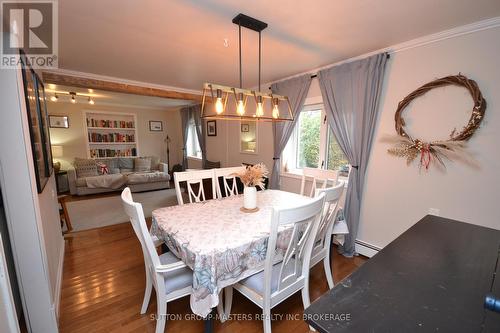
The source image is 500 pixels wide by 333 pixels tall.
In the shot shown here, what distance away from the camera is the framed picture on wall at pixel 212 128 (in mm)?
5234

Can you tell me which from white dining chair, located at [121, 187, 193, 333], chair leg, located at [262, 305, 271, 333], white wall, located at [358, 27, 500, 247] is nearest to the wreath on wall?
white wall, located at [358, 27, 500, 247]

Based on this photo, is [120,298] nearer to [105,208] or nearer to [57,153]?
[105,208]

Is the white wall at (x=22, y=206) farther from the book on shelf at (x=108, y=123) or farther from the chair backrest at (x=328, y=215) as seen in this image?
the book on shelf at (x=108, y=123)

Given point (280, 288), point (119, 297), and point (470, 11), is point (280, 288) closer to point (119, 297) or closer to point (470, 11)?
point (119, 297)

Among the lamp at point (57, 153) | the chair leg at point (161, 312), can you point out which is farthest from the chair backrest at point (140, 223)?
the lamp at point (57, 153)

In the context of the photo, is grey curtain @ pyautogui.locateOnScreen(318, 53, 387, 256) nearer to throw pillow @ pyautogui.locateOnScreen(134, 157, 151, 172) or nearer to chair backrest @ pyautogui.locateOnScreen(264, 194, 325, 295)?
chair backrest @ pyautogui.locateOnScreen(264, 194, 325, 295)

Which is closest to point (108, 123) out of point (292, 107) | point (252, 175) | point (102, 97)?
point (102, 97)

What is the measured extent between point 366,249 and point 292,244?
5.89 feet

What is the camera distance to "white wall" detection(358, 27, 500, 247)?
6.05ft

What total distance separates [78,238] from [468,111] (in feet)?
15.3

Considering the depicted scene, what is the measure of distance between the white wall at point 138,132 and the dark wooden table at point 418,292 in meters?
7.11

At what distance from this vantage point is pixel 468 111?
75.8 inches

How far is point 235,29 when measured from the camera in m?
1.97

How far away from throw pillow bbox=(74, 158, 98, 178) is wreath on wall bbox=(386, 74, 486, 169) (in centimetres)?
628
